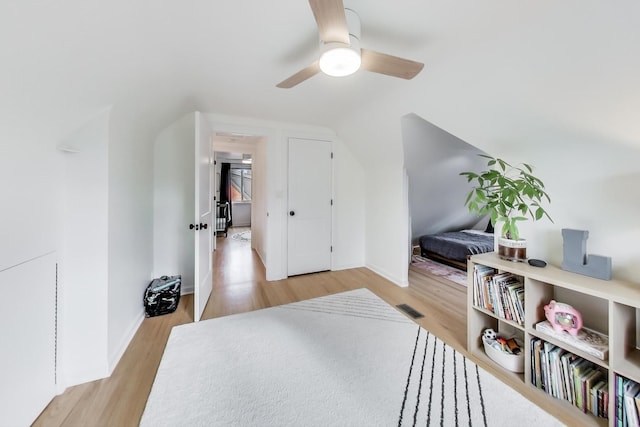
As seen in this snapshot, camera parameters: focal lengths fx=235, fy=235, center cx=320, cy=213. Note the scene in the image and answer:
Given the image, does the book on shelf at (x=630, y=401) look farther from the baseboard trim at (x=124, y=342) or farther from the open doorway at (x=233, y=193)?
the open doorway at (x=233, y=193)

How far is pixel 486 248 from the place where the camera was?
139 inches

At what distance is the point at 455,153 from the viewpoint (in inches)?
124

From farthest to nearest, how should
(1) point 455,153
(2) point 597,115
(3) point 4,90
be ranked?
(1) point 455,153, (2) point 597,115, (3) point 4,90

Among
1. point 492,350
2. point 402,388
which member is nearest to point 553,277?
point 492,350

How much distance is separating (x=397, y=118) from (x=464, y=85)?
0.76 m

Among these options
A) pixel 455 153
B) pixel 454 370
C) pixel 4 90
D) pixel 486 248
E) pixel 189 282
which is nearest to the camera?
pixel 4 90

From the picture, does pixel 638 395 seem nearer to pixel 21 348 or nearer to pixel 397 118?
pixel 397 118

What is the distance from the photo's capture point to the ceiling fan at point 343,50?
0.99 metres

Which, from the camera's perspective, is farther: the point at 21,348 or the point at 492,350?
the point at 492,350

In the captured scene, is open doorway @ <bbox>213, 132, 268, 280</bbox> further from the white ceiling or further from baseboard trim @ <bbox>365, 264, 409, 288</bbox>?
the white ceiling

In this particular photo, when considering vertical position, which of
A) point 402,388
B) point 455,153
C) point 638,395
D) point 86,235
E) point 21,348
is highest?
point 455,153

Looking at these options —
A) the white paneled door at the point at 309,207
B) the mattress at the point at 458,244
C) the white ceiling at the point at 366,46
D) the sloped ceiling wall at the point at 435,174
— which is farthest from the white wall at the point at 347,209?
the white ceiling at the point at 366,46

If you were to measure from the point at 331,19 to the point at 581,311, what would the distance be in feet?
7.30

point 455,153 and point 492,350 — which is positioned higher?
point 455,153
